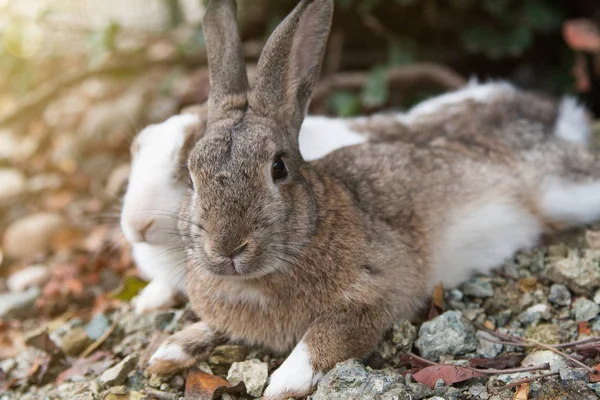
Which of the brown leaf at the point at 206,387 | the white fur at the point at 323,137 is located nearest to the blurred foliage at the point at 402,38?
the white fur at the point at 323,137

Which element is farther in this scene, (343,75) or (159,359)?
(343,75)

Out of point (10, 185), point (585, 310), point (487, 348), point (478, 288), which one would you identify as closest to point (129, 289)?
point (478, 288)

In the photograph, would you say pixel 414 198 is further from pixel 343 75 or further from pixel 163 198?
pixel 343 75

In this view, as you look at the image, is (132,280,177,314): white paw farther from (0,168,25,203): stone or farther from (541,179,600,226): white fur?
(0,168,25,203): stone

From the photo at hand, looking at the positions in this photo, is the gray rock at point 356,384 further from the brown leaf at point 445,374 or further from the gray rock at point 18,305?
the gray rock at point 18,305

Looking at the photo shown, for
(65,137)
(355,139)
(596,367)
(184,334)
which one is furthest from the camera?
(65,137)

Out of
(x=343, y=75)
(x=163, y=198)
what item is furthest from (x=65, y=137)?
(x=163, y=198)
